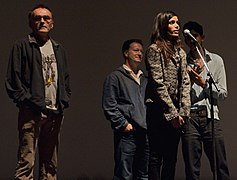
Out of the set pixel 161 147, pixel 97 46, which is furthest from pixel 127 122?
pixel 97 46

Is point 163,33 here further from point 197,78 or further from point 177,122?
point 177,122

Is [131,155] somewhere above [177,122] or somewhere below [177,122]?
Answer: below

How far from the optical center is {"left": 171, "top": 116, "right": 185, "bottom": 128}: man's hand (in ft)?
9.01

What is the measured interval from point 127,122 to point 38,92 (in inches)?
25.9

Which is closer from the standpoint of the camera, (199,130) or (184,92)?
(184,92)

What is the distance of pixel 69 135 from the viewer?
4395 millimetres

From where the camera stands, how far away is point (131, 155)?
3.16 m

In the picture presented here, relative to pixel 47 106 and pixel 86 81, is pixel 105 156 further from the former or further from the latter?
pixel 47 106

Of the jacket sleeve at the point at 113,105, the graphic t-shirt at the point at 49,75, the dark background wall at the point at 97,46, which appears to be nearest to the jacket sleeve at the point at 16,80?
the graphic t-shirt at the point at 49,75

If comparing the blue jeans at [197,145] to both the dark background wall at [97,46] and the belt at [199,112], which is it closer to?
the belt at [199,112]

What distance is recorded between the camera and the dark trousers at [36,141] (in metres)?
2.79

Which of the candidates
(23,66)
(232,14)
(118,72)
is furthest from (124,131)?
(232,14)

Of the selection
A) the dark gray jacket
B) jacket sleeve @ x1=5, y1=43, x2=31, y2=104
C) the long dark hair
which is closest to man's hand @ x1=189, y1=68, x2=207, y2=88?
the long dark hair

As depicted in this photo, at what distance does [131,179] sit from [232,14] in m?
2.09
